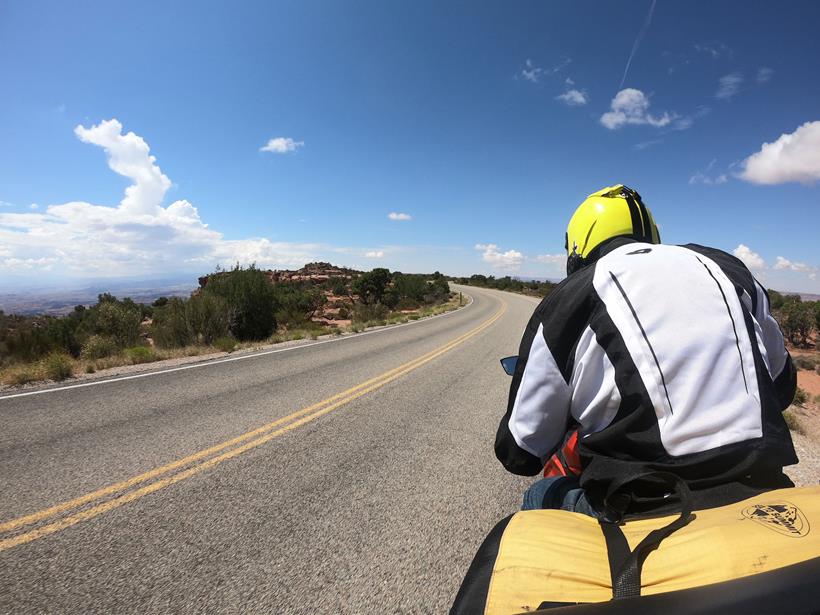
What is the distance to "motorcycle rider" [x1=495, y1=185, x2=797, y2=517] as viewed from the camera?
3.76 ft

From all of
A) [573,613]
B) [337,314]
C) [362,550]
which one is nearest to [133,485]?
[362,550]

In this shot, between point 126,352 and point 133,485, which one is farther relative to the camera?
point 126,352

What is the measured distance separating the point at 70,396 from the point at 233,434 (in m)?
3.43

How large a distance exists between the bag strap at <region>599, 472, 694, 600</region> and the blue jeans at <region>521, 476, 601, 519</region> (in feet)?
1.24

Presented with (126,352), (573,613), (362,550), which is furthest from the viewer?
(126,352)

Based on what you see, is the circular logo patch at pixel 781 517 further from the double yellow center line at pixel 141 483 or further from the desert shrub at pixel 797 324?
the desert shrub at pixel 797 324

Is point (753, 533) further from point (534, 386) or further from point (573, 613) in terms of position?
point (534, 386)

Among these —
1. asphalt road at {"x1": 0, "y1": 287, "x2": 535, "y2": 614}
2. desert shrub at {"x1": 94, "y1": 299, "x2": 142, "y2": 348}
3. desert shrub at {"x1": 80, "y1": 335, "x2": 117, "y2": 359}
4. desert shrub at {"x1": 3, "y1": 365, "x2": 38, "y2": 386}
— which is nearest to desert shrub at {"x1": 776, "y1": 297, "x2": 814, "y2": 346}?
asphalt road at {"x1": 0, "y1": 287, "x2": 535, "y2": 614}

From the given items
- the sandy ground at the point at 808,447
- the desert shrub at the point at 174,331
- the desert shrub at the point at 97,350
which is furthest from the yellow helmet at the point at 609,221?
the desert shrub at the point at 174,331

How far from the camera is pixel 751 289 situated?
4.88 feet

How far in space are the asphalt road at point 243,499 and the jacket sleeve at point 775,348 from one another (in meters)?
2.00

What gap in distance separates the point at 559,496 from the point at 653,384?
0.67 metres

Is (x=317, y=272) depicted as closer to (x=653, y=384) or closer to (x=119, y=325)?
(x=119, y=325)

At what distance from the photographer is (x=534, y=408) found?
153 centimetres
